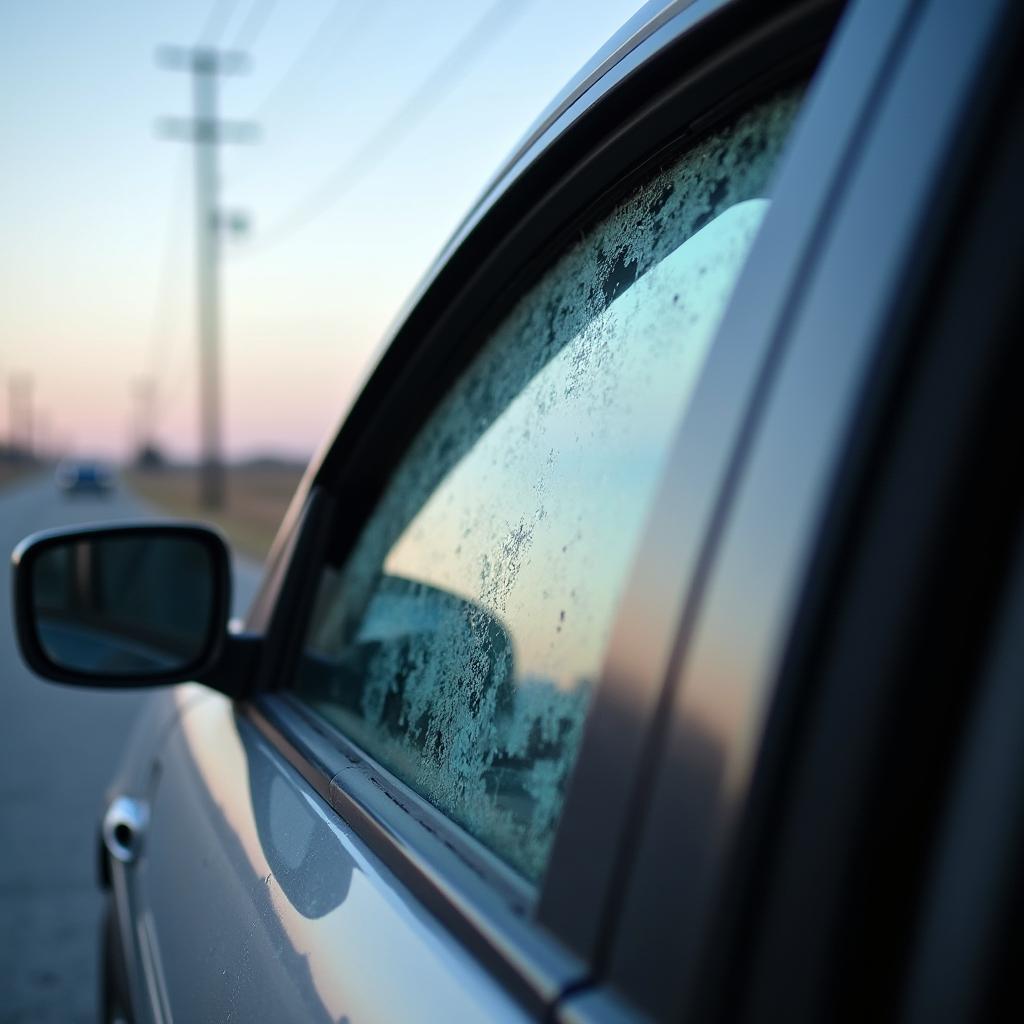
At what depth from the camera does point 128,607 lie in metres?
2.51

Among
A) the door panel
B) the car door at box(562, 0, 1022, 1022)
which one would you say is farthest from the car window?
the car door at box(562, 0, 1022, 1022)

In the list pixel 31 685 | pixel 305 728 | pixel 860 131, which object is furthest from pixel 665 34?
pixel 31 685

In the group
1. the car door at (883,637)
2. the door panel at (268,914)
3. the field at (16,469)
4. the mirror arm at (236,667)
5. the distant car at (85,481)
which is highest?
the car door at (883,637)

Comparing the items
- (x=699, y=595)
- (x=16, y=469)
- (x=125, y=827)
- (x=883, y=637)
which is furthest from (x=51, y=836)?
(x=16, y=469)

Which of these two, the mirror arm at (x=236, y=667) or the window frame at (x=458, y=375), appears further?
the mirror arm at (x=236, y=667)

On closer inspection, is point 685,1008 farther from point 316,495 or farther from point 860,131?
point 316,495

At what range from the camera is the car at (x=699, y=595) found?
0.71 m

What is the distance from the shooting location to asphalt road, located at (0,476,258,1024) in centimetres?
401

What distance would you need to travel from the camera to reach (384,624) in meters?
1.79

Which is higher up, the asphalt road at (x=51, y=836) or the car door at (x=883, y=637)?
the car door at (x=883, y=637)

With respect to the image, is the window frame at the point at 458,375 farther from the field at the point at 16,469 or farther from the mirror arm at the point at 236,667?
the field at the point at 16,469

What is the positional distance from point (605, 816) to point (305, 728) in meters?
1.07

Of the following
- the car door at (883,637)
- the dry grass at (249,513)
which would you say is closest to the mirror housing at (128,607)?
the car door at (883,637)

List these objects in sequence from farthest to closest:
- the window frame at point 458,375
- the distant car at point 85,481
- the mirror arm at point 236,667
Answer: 1. the distant car at point 85,481
2. the mirror arm at point 236,667
3. the window frame at point 458,375
